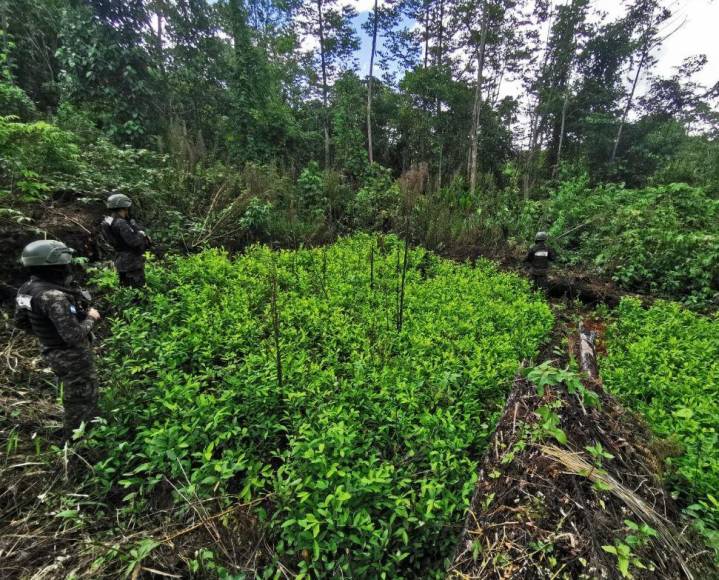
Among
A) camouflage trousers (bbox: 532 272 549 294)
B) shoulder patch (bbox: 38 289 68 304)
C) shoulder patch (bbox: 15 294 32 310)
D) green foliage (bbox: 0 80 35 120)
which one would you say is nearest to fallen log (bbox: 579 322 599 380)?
camouflage trousers (bbox: 532 272 549 294)

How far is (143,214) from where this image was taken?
6.70 m

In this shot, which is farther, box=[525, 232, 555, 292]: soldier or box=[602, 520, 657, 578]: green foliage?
box=[525, 232, 555, 292]: soldier

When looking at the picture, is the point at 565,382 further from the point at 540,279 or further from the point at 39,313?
the point at 540,279

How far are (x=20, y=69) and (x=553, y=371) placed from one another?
47.3 feet

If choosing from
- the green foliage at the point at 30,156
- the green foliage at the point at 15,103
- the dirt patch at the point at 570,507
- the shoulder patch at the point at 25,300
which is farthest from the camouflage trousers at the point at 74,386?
the green foliage at the point at 15,103

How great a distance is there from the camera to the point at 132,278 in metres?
4.86

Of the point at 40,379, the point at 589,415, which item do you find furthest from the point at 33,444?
the point at 589,415

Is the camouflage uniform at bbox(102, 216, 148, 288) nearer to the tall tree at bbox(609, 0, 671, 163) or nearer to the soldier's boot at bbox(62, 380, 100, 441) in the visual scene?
the soldier's boot at bbox(62, 380, 100, 441)

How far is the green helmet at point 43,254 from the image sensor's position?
2828 millimetres

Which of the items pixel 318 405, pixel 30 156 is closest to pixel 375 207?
pixel 30 156

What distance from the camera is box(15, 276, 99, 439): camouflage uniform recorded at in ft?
9.20

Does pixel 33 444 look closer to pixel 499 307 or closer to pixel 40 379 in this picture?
pixel 40 379

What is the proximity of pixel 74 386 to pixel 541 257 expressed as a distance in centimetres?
796

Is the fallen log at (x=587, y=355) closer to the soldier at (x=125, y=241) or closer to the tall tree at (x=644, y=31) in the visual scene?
the soldier at (x=125, y=241)
